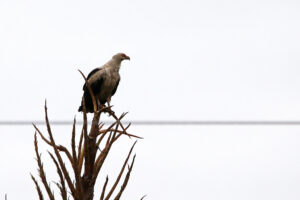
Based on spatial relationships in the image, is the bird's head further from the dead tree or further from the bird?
the dead tree

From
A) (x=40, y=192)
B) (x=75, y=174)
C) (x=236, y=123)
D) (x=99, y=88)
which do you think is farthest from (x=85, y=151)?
(x=99, y=88)

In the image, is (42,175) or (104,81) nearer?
(42,175)

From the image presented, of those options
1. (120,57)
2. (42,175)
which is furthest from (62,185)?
(120,57)

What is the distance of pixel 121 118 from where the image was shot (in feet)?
14.9

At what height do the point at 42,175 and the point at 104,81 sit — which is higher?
the point at 104,81

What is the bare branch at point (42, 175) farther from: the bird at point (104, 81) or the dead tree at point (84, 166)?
A: the bird at point (104, 81)

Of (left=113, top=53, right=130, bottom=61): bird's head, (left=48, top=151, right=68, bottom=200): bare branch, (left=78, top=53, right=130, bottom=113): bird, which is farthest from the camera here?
(left=113, top=53, right=130, bottom=61): bird's head

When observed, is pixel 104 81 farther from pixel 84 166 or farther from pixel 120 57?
pixel 84 166

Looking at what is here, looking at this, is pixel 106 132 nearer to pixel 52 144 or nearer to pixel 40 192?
pixel 52 144

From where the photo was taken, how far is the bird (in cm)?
839

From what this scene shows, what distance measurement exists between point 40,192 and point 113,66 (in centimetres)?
513

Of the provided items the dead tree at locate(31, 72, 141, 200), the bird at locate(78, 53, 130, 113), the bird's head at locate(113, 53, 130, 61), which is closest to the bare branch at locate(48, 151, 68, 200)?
the dead tree at locate(31, 72, 141, 200)

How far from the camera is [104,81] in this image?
845 cm

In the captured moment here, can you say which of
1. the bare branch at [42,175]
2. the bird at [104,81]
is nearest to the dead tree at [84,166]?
the bare branch at [42,175]
